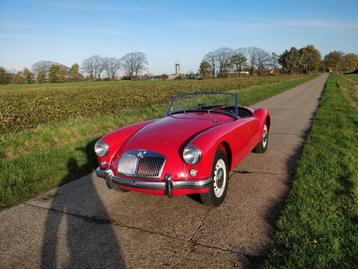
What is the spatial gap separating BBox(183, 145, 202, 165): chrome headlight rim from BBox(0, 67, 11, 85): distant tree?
93580 millimetres

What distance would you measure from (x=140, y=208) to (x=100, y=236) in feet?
2.53

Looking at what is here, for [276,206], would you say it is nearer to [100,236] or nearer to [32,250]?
[100,236]

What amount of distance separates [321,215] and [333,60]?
152983 mm

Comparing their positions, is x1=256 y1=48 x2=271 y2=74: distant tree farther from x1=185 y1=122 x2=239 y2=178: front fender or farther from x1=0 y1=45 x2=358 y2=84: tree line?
x1=185 y1=122 x2=239 y2=178: front fender

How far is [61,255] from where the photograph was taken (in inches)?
111

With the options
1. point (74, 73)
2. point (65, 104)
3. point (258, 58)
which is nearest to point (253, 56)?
point (258, 58)

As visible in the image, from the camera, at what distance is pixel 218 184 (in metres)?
3.86

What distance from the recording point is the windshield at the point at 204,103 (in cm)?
528

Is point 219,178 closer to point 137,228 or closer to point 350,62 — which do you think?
point 137,228

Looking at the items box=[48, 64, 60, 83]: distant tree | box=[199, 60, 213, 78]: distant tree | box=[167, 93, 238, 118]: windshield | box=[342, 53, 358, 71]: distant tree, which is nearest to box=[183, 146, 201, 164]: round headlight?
box=[167, 93, 238, 118]: windshield

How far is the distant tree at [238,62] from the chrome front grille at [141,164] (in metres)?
119

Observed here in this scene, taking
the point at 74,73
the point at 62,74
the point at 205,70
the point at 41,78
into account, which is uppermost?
the point at 205,70

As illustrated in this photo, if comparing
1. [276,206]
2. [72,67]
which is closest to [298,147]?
[276,206]

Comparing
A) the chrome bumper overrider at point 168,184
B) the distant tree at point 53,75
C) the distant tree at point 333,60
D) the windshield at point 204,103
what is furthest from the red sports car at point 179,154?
the distant tree at point 333,60
